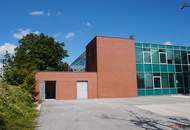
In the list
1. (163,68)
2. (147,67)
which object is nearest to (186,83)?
(163,68)

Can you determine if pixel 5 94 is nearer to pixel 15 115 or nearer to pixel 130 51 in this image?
pixel 15 115

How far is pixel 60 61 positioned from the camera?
50000mm

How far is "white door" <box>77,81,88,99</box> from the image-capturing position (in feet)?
104

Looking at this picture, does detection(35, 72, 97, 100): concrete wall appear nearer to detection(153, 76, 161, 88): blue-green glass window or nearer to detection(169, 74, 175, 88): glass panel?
detection(153, 76, 161, 88): blue-green glass window

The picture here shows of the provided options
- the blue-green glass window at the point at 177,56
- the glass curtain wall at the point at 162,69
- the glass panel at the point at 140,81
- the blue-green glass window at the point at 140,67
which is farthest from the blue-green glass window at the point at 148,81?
the blue-green glass window at the point at 177,56

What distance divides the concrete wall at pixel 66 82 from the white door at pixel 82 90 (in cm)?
40

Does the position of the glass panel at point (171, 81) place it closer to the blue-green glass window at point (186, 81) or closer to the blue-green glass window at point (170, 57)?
the blue-green glass window at point (170, 57)

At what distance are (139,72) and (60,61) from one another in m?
20.6

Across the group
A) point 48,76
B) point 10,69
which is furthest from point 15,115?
point 48,76

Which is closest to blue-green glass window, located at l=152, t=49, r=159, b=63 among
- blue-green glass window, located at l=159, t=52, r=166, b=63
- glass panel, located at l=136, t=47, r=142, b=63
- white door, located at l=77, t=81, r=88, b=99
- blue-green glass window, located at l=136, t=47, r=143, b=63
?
blue-green glass window, located at l=159, t=52, r=166, b=63

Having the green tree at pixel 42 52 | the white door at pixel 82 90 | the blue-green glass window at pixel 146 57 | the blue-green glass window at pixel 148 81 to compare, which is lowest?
the white door at pixel 82 90

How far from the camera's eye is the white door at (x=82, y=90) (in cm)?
3177

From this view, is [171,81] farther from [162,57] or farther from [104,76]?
[104,76]

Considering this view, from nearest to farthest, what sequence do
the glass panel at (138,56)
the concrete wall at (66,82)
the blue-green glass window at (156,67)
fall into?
the concrete wall at (66,82), the glass panel at (138,56), the blue-green glass window at (156,67)
